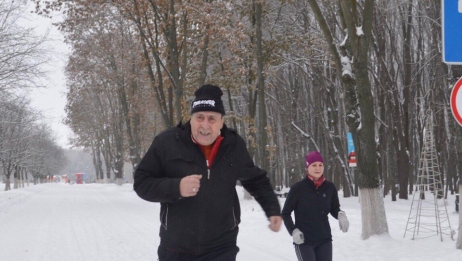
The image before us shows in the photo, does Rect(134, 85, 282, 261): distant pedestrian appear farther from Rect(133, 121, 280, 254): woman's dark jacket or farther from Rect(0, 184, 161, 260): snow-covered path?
Rect(0, 184, 161, 260): snow-covered path

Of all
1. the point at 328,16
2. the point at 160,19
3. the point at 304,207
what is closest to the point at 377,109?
the point at 328,16

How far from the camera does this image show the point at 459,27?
5.82 metres

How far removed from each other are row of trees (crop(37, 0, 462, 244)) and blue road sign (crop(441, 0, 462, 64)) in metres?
5.63

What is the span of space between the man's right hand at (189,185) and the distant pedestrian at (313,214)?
2.64 m

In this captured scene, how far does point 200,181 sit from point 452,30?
340cm

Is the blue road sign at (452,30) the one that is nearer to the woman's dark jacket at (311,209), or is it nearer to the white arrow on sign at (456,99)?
the white arrow on sign at (456,99)

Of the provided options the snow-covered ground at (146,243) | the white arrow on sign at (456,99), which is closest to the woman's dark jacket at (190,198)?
the white arrow on sign at (456,99)

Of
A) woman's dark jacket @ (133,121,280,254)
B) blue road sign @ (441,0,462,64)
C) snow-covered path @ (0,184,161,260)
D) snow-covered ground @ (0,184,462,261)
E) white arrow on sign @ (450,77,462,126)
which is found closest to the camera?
woman's dark jacket @ (133,121,280,254)

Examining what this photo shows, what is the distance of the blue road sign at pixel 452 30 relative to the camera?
5.74 meters

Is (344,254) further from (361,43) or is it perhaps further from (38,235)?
(38,235)

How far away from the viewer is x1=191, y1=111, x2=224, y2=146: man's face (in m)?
3.89

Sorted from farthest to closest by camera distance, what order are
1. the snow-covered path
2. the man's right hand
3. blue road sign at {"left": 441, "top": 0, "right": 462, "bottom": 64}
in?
the snow-covered path
blue road sign at {"left": 441, "top": 0, "right": 462, "bottom": 64}
the man's right hand

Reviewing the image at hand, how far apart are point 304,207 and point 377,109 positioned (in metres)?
27.6

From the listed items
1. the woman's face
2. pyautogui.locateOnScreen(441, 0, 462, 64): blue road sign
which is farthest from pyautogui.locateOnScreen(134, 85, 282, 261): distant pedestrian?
pyautogui.locateOnScreen(441, 0, 462, 64): blue road sign
